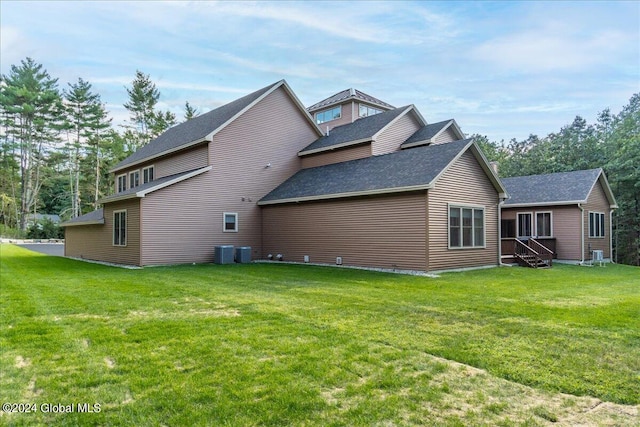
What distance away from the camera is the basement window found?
57.0 feet

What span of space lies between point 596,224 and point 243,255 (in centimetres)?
1719

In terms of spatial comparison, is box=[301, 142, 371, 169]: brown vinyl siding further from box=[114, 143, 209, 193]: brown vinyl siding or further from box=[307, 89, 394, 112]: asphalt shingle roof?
box=[307, 89, 394, 112]: asphalt shingle roof

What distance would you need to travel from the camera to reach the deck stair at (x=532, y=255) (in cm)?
1633

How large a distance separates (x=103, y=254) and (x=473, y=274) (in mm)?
15412

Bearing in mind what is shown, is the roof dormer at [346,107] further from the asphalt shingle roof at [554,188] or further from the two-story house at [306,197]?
the asphalt shingle roof at [554,188]

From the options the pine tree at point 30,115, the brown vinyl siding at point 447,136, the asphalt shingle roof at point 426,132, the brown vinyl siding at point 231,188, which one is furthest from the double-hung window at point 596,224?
the pine tree at point 30,115

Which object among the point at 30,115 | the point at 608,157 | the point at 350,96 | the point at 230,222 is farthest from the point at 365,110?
the point at 30,115

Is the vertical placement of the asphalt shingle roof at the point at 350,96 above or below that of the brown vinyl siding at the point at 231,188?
above

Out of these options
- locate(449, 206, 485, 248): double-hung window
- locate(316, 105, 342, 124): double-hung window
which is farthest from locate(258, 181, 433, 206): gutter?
locate(316, 105, 342, 124): double-hung window

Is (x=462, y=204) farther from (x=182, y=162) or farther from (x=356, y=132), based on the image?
(x=182, y=162)

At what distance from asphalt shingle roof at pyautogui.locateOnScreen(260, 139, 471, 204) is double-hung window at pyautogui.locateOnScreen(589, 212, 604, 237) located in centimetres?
1020

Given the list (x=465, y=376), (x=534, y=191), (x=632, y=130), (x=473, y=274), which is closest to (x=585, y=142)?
(x=632, y=130)

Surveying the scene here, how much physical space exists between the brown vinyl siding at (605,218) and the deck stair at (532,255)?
365 centimetres

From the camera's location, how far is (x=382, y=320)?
6.02m
